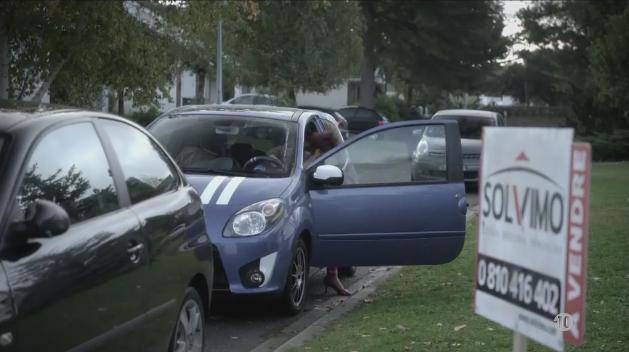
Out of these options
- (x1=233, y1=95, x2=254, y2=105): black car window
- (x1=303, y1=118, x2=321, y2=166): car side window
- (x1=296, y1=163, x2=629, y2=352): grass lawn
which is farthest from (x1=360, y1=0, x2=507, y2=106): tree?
(x1=303, y1=118, x2=321, y2=166): car side window

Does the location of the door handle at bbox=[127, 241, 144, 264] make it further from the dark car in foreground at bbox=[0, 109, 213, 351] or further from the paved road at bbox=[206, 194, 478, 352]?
the paved road at bbox=[206, 194, 478, 352]

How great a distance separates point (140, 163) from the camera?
593cm

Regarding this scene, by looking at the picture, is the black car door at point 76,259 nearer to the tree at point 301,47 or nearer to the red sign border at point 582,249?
the red sign border at point 582,249

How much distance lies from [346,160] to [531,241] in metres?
5.55

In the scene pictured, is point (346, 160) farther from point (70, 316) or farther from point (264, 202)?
point (70, 316)

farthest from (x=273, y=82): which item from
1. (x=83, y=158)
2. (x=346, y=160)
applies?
(x=83, y=158)

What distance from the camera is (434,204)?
9.23 metres

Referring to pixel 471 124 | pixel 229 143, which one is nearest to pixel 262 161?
pixel 229 143

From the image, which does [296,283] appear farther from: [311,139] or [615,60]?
[615,60]

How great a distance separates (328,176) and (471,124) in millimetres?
14790

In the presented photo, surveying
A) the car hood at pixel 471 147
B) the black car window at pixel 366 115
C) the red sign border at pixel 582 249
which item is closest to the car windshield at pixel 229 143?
the red sign border at pixel 582 249

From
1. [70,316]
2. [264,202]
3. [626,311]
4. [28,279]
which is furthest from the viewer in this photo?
[264,202]

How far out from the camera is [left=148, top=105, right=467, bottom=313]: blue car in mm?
8453

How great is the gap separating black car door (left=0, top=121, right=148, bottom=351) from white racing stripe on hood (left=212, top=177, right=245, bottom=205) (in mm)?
3087
